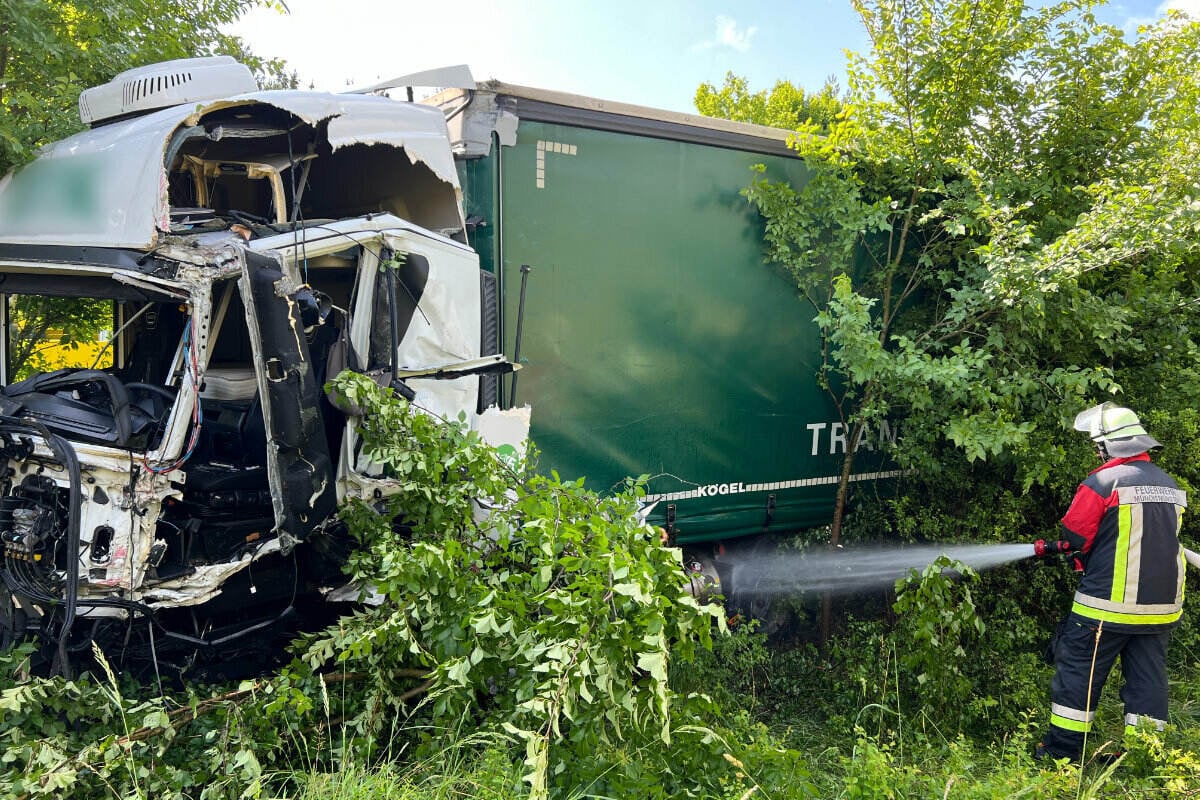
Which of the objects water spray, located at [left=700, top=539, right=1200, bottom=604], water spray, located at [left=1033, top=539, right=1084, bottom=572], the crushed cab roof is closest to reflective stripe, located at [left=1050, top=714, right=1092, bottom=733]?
water spray, located at [left=1033, top=539, right=1084, bottom=572]

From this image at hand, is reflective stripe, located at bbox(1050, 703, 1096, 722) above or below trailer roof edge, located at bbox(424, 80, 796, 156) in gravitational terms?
below

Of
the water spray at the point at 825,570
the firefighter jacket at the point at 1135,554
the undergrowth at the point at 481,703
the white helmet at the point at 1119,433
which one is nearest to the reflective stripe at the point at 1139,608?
the firefighter jacket at the point at 1135,554

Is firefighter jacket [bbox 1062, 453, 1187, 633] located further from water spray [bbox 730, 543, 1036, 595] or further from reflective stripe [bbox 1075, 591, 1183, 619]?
water spray [bbox 730, 543, 1036, 595]

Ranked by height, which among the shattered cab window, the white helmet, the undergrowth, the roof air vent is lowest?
the undergrowth

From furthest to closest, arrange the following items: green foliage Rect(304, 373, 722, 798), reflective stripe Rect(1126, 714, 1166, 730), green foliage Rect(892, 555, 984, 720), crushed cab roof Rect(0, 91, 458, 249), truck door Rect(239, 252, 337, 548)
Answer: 1. green foliage Rect(892, 555, 984, 720)
2. reflective stripe Rect(1126, 714, 1166, 730)
3. crushed cab roof Rect(0, 91, 458, 249)
4. truck door Rect(239, 252, 337, 548)
5. green foliage Rect(304, 373, 722, 798)

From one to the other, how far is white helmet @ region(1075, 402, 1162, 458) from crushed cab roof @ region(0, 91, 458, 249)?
3.69 m

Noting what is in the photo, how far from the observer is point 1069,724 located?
12.4 ft

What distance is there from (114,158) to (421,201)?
1487mm

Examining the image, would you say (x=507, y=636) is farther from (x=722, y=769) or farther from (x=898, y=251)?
(x=898, y=251)

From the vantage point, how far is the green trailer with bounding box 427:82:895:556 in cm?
448

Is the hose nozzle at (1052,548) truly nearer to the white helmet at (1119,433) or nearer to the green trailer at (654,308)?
the white helmet at (1119,433)

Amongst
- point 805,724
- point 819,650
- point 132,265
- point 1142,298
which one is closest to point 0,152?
point 132,265

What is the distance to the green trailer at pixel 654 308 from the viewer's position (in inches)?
176

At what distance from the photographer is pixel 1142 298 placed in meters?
5.16
